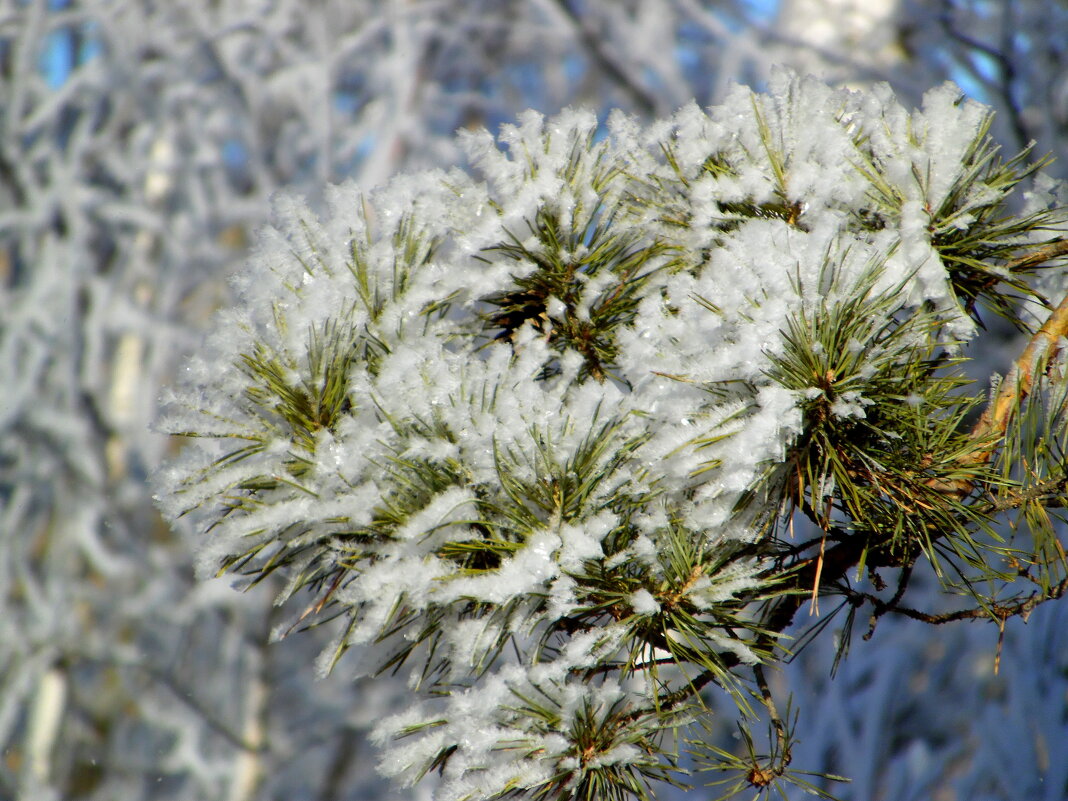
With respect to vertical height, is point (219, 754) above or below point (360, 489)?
below

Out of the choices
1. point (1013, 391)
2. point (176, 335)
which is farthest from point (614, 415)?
point (176, 335)

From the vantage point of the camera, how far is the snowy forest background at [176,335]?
166 cm

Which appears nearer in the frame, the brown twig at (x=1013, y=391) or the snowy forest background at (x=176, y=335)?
the brown twig at (x=1013, y=391)

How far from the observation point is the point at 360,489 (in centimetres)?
45

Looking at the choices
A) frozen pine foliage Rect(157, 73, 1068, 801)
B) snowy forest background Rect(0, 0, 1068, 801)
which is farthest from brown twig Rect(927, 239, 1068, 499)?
snowy forest background Rect(0, 0, 1068, 801)

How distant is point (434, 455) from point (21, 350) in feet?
6.19

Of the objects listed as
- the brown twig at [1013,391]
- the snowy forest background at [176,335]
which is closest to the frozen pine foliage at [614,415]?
the brown twig at [1013,391]

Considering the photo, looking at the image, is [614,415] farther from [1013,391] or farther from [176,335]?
[176,335]

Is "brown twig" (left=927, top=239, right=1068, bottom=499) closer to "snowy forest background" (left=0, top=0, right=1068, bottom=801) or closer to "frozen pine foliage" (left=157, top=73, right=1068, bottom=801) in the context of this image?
"frozen pine foliage" (left=157, top=73, right=1068, bottom=801)

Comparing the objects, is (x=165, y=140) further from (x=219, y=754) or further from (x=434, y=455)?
(x=434, y=455)

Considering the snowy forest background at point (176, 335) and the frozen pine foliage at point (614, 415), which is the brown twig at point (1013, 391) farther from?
the snowy forest background at point (176, 335)

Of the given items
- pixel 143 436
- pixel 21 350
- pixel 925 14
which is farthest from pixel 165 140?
pixel 925 14

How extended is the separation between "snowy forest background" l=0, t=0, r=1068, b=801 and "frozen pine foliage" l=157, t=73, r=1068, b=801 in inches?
50.5

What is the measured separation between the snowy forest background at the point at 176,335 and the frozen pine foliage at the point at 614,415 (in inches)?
50.5
